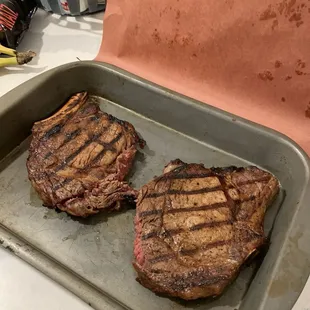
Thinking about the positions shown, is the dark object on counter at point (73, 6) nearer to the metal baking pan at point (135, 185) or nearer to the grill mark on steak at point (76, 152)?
the metal baking pan at point (135, 185)

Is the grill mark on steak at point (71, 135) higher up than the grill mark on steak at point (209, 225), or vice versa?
the grill mark on steak at point (71, 135)

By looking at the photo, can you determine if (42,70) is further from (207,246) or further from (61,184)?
(207,246)

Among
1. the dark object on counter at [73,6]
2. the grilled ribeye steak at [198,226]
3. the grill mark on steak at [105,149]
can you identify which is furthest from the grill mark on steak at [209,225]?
the dark object on counter at [73,6]

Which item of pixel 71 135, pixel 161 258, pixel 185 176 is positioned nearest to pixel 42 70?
pixel 71 135

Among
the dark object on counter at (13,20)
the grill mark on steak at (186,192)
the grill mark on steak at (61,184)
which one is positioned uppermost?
the dark object on counter at (13,20)

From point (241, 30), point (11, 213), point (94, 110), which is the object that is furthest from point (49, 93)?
point (241, 30)

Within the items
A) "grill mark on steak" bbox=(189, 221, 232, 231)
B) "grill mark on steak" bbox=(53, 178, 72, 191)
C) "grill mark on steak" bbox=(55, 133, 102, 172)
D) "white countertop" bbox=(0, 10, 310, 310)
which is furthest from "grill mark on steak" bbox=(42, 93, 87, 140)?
"grill mark on steak" bbox=(189, 221, 232, 231)

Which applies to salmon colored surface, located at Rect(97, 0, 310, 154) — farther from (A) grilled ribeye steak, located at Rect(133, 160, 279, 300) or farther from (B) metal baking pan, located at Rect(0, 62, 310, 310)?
(A) grilled ribeye steak, located at Rect(133, 160, 279, 300)
